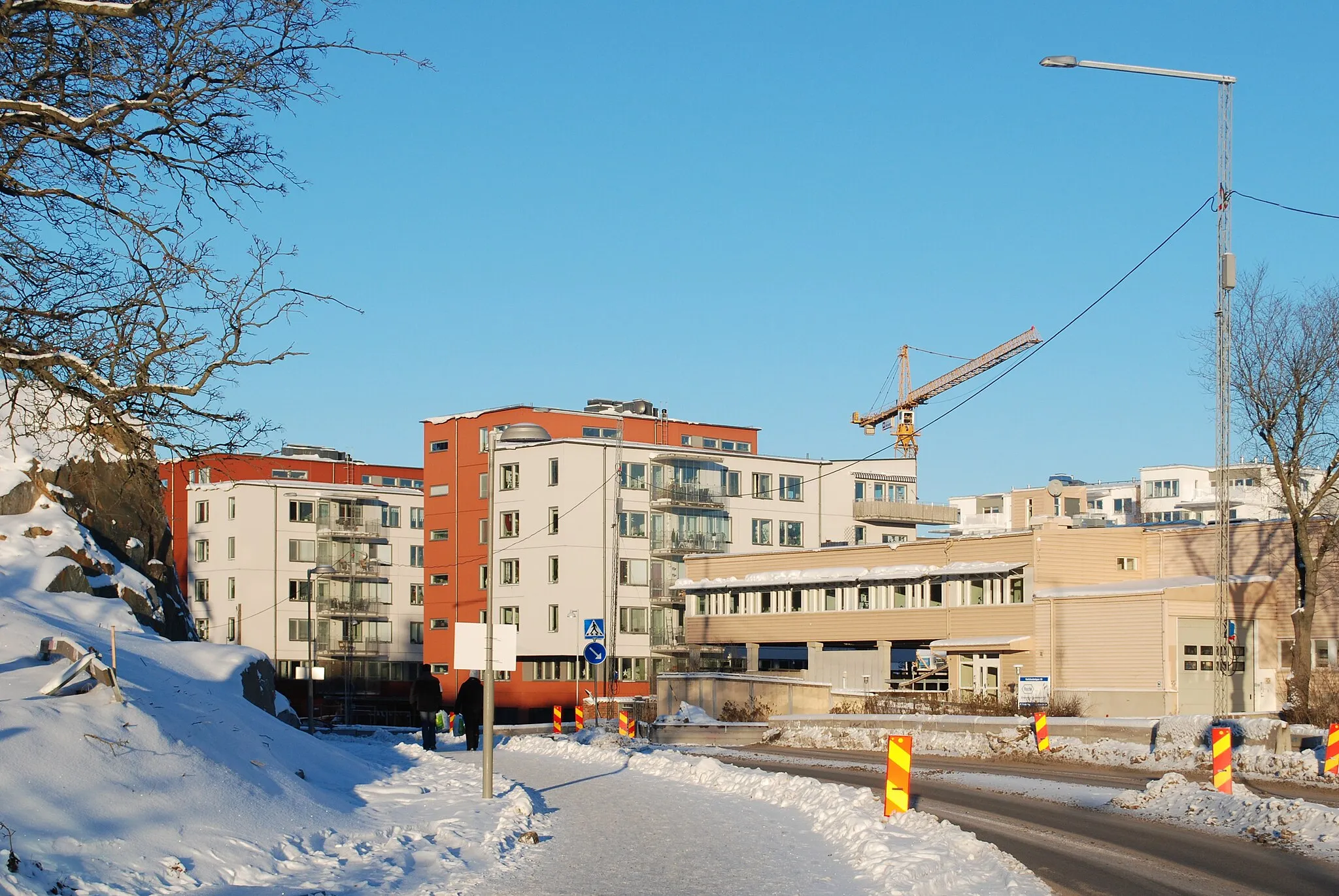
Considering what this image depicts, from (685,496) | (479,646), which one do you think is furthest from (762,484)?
(479,646)

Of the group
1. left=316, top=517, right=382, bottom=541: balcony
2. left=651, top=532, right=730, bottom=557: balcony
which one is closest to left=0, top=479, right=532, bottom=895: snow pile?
left=651, top=532, right=730, bottom=557: balcony

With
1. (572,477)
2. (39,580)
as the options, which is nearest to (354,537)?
(572,477)

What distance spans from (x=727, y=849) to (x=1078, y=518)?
62.7 metres

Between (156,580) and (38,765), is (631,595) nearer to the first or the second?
(156,580)

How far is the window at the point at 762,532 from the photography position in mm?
87438

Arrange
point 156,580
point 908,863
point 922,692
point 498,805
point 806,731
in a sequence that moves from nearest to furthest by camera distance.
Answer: point 908,863, point 498,805, point 156,580, point 806,731, point 922,692

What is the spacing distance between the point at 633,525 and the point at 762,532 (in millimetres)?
9891

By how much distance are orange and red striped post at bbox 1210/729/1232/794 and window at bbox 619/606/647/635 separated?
60358 millimetres

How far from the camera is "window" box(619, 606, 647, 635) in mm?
80500

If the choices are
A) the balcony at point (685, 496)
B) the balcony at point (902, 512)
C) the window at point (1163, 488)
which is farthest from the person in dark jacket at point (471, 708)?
the window at point (1163, 488)

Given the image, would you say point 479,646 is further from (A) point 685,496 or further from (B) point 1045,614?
(A) point 685,496

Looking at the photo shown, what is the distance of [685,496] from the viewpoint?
3285 inches

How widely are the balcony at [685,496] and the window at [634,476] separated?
78 cm

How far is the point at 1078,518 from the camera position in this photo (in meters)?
74.2
